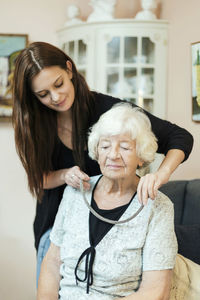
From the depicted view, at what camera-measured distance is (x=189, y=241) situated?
1.83 metres

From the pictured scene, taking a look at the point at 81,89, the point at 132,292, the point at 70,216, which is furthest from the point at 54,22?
the point at 132,292

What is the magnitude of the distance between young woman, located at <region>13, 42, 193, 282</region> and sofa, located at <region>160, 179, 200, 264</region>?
14.9 inches

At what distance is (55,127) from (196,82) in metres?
1.16

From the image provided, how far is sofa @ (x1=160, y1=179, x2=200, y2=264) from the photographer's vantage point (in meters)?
1.81

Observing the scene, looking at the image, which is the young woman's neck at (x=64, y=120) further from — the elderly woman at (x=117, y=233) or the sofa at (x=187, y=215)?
the sofa at (x=187, y=215)

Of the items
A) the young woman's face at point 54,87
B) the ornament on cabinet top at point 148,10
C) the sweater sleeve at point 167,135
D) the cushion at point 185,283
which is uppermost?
the ornament on cabinet top at point 148,10

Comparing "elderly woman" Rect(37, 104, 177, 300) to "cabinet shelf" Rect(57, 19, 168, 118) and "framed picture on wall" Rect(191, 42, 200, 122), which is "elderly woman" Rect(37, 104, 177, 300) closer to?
"framed picture on wall" Rect(191, 42, 200, 122)

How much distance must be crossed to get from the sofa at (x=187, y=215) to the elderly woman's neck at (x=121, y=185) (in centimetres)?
42

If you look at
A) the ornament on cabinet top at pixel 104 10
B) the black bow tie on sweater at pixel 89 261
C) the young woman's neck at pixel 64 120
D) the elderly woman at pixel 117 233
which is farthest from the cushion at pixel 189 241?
the ornament on cabinet top at pixel 104 10

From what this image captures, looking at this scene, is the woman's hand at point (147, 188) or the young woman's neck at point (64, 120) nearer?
the woman's hand at point (147, 188)

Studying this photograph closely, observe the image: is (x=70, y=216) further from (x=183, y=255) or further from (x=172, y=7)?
(x=172, y=7)

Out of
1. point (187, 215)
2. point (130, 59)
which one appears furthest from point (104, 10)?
point (187, 215)

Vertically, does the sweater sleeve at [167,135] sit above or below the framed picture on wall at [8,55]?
below

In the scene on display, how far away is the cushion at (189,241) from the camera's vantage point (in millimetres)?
1792
